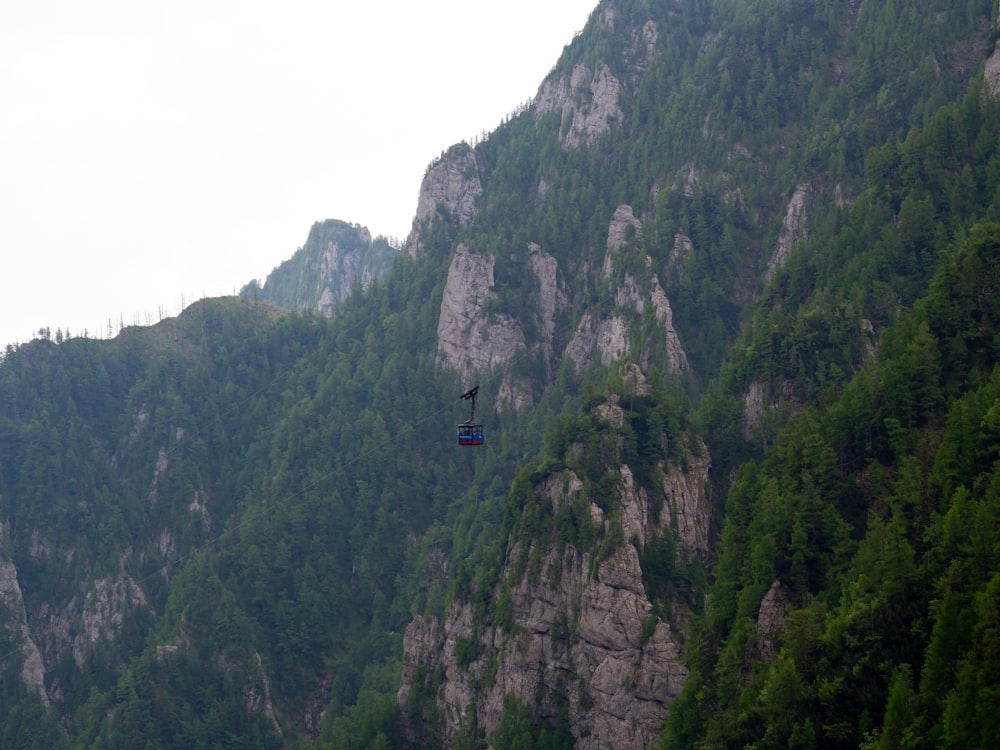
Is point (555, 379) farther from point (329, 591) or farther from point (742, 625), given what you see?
point (742, 625)

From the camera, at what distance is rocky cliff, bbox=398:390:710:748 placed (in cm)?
11994

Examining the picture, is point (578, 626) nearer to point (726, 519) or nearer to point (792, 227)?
point (726, 519)

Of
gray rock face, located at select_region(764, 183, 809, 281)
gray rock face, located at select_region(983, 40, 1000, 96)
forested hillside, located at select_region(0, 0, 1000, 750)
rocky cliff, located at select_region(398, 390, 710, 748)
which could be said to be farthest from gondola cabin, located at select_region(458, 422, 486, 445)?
gray rock face, located at select_region(764, 183, 809, 281)

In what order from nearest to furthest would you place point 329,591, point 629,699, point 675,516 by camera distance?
point 629,699 → point 675,516 → point 329,591

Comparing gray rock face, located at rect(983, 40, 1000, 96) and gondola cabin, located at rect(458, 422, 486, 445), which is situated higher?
gray rock face, located at rect(983, 40, 1000, 96)

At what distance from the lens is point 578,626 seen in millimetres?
126375

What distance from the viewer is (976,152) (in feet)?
451

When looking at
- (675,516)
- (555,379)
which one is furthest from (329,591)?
(675,516)

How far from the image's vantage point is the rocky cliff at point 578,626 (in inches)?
4722

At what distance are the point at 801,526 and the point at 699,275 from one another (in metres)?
81.2

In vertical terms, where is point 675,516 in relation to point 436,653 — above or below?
above

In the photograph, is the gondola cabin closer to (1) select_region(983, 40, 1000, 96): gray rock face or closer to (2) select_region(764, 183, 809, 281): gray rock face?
(1) select_region(983, 40, 1000, 96): gray rock face

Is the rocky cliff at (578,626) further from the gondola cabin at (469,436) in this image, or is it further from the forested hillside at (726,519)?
the gondola cabin at (469,436)

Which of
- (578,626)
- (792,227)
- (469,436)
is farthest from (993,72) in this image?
(578,626)
